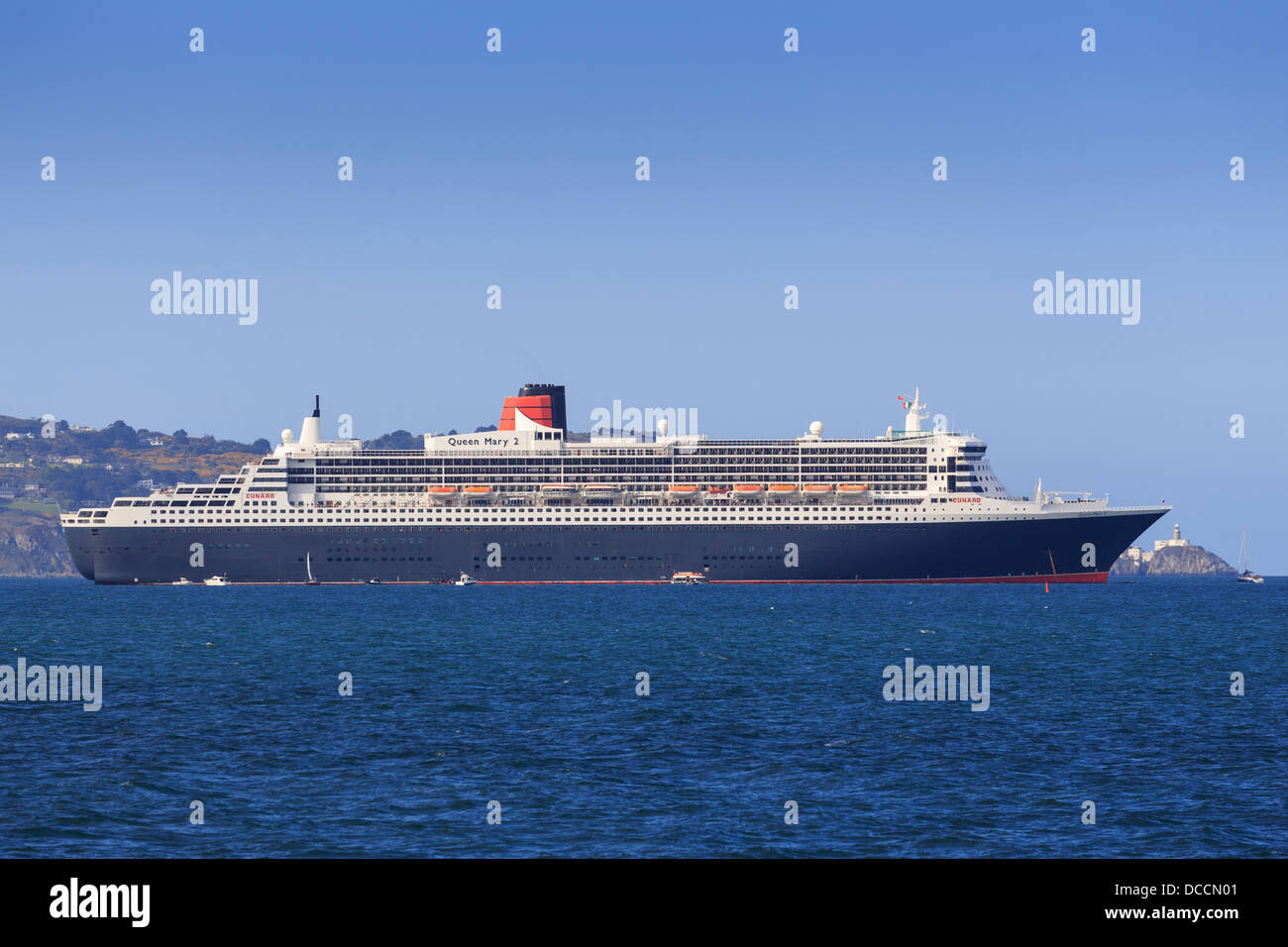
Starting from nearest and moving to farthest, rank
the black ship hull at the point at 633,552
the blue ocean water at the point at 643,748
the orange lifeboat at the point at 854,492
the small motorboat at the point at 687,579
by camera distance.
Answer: the blue ocean water at the point at 643,748 → the black ship hull at the point at 633,552 → the small motorboat at the point at 687,579 → the orange lifeboat at the point at 854,492

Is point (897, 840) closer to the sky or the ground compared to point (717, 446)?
closer to the ground

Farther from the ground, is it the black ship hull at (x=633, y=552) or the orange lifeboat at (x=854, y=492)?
the orange lifeboat at (x=854, y=492)

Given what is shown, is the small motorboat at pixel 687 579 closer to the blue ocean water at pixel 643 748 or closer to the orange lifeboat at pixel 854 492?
the orange lifeboat at pixel 854 492

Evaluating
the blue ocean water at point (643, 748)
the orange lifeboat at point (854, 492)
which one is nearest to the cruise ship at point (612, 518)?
the orange lifeboat at point (854, 492)

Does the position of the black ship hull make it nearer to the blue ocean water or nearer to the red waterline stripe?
the red waterline stripe

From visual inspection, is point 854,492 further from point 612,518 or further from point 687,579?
point 612,518

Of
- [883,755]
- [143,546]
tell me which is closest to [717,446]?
[143,546]
